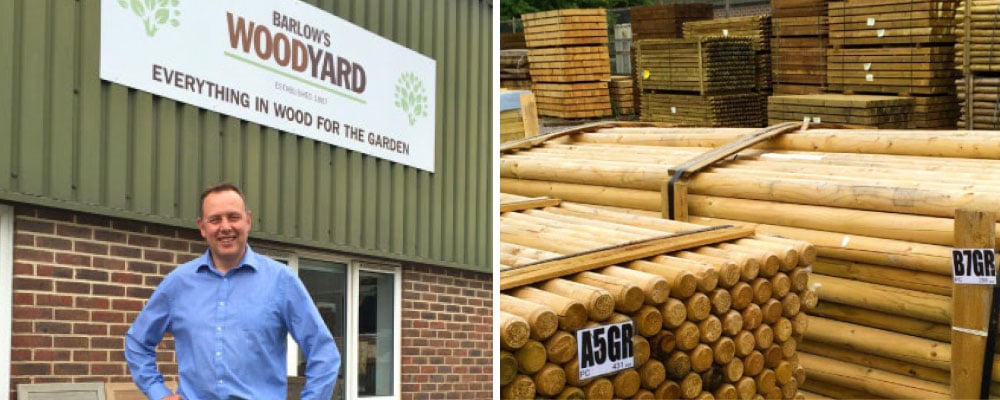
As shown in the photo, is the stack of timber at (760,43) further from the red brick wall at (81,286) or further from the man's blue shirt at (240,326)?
the man's blue shirt at (240,326)

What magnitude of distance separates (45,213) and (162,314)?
2845mm

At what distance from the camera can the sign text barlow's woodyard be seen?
28.8 feet

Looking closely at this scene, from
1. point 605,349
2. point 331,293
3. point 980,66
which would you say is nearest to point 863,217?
point 605,349

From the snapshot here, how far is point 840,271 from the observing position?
7.68 m

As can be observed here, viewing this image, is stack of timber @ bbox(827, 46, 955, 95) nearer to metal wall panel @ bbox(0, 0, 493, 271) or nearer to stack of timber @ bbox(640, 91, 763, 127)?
stack of timber @ bbox(640, 91, 763, 127)

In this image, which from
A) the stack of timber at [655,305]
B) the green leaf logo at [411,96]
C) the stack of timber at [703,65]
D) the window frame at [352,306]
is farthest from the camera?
the stack of timber at [703,65]

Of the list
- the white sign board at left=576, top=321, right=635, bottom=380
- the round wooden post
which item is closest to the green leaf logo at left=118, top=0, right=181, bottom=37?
the white sign board at left=576, top=321, right=635, bottom=380

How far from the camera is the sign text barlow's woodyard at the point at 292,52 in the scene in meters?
8.78

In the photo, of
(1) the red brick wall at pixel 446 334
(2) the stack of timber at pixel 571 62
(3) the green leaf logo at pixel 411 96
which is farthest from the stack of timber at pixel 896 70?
(3) the green leaf logo at pixel 411 96

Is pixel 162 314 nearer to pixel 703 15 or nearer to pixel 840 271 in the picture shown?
pixel 840 271

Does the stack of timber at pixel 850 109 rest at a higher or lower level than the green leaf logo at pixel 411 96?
higher

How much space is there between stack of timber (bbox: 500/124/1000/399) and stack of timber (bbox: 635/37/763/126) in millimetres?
11002

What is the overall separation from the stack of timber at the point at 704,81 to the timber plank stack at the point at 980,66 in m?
4.79

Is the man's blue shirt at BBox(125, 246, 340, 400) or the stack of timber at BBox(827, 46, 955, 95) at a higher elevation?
the stack of timber at BBox(827, 46, 955, 95)
